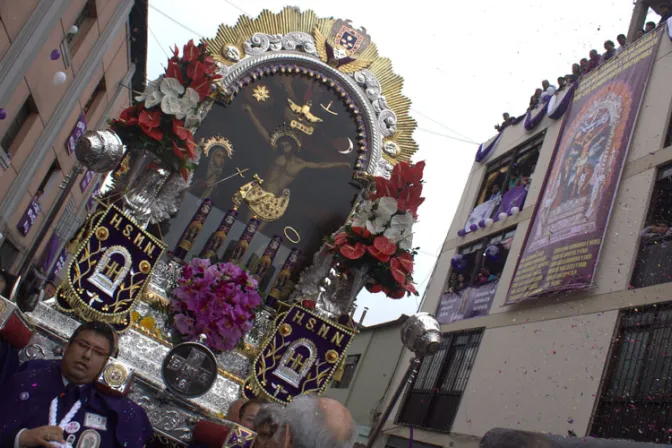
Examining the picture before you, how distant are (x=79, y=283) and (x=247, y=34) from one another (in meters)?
3.07

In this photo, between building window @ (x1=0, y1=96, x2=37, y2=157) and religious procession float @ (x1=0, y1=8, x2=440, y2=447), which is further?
building window @ (x1=0, y1=96, x2=37, y2=157)

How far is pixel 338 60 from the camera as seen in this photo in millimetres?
7176

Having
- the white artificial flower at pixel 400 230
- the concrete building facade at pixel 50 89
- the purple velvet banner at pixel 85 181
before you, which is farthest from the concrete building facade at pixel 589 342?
the purple velvet banner at pixel 85 181

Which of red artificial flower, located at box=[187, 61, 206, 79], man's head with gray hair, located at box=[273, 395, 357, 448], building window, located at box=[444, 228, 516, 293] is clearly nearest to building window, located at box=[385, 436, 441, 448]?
building window, located at box=[444, 228, 516, 293]

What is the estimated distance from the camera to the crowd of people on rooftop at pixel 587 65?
41.3 feet

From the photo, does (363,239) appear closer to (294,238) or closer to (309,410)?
(294,238)

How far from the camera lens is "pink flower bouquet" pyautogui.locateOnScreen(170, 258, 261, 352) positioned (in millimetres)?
5621

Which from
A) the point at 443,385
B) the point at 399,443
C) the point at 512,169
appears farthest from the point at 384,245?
the point at 512,169

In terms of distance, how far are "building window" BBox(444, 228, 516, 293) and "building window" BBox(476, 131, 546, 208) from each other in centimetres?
146

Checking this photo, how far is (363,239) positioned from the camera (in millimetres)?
6180

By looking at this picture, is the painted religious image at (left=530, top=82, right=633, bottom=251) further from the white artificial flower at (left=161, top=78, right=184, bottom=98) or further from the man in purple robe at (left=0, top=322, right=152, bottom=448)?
the man in purple robe at (left=0, top=322, right=152, bottom=448)

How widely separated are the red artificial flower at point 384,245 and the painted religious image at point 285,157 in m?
0.92

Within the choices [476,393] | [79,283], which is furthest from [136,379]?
[476,393]

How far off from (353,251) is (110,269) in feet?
6.73
